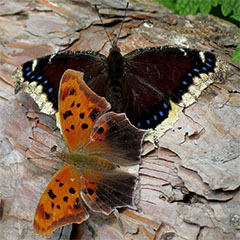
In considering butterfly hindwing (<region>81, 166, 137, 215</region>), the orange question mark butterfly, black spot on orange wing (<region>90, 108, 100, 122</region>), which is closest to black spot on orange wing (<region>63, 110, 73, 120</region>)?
the orange question mark butterfly

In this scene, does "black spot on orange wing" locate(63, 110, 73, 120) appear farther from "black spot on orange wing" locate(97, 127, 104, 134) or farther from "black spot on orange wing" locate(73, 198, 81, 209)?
"black spot on orange wing" locate(73, 198, 81, 209)

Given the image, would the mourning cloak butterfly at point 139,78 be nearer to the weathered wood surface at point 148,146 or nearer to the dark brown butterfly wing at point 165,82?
the dark brown butterfly wing at point 165,82

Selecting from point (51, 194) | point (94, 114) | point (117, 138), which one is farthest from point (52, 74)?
point (51, 194)

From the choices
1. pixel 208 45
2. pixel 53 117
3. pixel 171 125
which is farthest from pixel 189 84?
pixel 53 117

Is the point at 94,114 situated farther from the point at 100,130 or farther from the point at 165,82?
the point at 165,82

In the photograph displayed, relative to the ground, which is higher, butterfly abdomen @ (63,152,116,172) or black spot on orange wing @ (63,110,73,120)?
black spot on orange wing @ (63,110,73,120)

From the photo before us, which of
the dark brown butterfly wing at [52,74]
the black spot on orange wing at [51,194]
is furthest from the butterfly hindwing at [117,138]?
the black spot on orange wing at [51,194]

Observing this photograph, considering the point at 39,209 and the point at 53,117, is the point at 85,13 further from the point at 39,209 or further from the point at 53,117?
the point at 39,209
